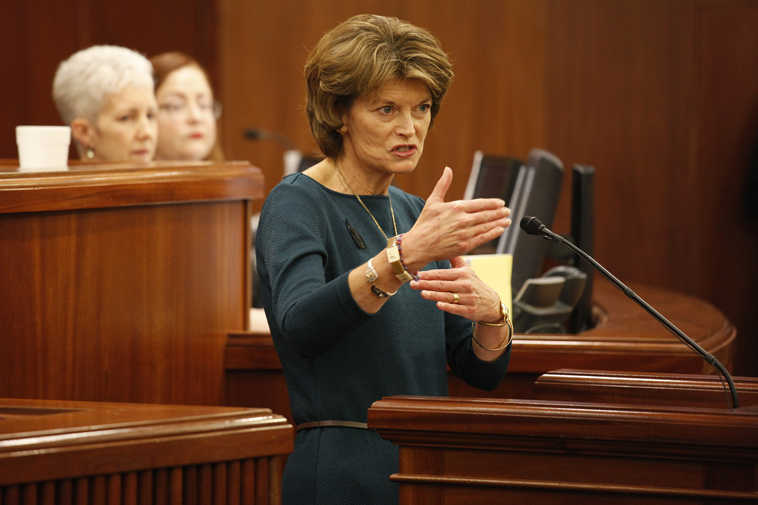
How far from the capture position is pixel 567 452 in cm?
129

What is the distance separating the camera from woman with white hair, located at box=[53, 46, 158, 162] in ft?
9.04

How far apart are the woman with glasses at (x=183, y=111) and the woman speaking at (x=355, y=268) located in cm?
195

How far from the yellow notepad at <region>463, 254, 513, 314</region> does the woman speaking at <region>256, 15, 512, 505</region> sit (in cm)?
52

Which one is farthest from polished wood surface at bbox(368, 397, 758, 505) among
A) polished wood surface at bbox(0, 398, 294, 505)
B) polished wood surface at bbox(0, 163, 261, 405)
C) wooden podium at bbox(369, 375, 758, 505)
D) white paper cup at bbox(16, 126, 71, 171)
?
white paper cup at bbox(16, 126, 71, 171)

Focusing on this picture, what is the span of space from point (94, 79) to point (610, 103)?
3956 mm

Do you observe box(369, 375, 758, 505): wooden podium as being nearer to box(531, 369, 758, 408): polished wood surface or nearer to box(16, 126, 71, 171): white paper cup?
box(531, 369, 758, 408): polished wood surface

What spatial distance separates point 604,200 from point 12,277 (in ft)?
15.9

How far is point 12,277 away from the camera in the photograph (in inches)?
67.6

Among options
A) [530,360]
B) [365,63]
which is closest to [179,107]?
[530,360]

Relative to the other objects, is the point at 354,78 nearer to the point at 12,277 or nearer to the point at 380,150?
the point at 380,150

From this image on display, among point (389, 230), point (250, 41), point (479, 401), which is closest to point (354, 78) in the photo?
point (389, 230)

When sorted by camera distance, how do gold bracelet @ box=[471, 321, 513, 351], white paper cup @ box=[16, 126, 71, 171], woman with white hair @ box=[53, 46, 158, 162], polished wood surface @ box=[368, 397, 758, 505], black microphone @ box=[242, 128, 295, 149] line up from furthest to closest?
black microphone @ box=[242, 128, 295, 149] → woman with white hair @ box=[53, 46, 158, 162] → white paper cup @ box=[16, 126, 71, 171] → gold bracelet @ box=[471, 321, 513, 351] → polished wood surface @ box=[368, 397, 758, 505]

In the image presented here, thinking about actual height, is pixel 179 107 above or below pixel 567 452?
above

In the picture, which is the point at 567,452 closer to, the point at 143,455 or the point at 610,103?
the point at 143,455
